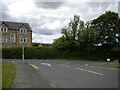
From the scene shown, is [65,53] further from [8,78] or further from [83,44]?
[8,78]

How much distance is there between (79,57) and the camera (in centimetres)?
3656

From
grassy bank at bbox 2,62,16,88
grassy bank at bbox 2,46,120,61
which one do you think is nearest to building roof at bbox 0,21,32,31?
grassy bank at bbox 2,46,120,61

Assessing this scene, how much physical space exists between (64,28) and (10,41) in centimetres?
1852

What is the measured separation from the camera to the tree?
3656 centimetres

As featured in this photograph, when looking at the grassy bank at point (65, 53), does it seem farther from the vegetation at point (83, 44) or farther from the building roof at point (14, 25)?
the building roof at point (14, 25)

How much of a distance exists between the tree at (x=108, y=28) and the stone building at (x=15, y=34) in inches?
915

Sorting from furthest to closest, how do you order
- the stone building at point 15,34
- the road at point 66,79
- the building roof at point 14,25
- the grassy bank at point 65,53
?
the building roof at point 14,25 < the stone building at point 15,34 < the grassy bank at point 65,53 < the road at point 66,79

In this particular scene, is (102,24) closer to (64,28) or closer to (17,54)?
(64,28)

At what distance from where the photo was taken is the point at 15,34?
150ft

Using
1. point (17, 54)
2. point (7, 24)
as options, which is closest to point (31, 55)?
point (17, 54)

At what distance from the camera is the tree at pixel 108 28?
3656 cm

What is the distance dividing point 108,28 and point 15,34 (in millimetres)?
28989

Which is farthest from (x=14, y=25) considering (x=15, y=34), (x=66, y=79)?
(x=66, y=79)

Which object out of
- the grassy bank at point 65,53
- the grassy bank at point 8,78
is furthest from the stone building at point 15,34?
the grassy bank at point 8,78
